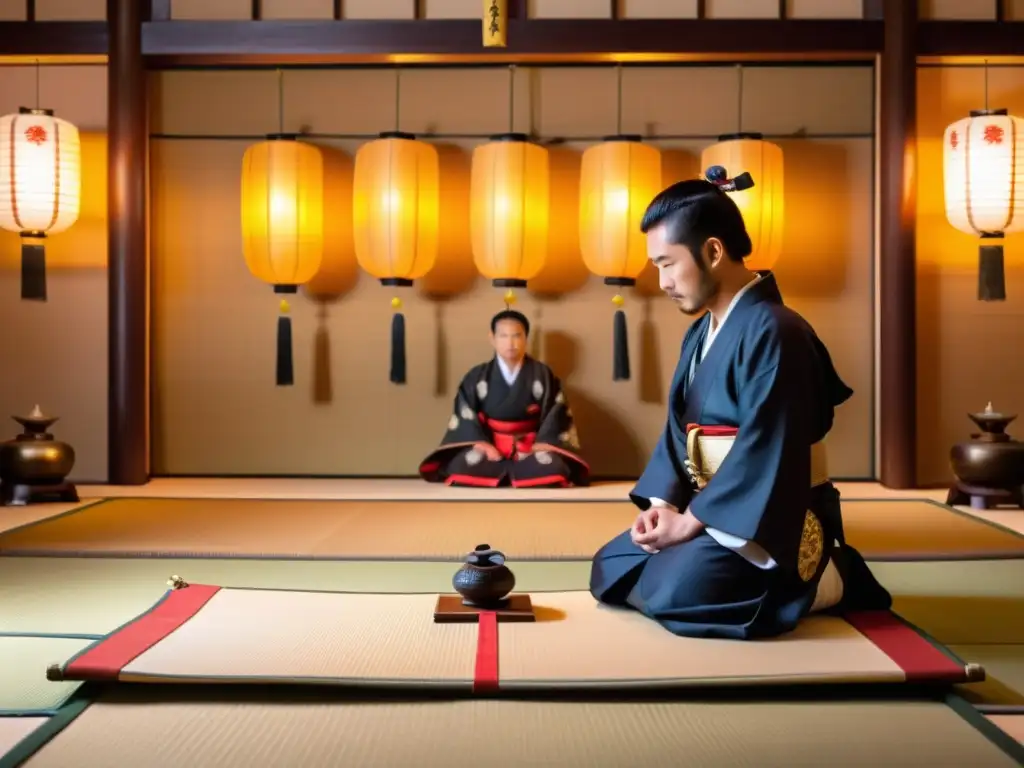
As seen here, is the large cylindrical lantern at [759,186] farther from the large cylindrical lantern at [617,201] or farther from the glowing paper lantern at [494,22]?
the glowing paper lantern at [494,22]

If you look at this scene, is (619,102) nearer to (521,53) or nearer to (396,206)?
(521,53)

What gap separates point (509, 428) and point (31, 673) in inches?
160

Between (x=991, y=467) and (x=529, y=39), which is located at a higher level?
(x=529, y=39)

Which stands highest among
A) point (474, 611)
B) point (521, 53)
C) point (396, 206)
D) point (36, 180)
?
point (521, 53)

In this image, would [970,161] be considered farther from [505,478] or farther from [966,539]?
[505,478]

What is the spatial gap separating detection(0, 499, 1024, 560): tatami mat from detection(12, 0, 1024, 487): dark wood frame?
0.93 meters

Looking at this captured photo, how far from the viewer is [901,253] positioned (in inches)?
247

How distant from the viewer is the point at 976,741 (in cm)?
219

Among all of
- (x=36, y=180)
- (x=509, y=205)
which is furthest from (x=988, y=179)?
(x=36, y=180)

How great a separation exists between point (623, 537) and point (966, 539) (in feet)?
6.39

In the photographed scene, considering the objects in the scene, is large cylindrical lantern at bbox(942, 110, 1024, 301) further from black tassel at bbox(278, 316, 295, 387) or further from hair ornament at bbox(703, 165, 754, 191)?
black tassel at bbox(278, 316, 295, 387)

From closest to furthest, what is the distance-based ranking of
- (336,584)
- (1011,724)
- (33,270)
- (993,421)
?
(1011,724), (336,584), (993,421), (33,270)

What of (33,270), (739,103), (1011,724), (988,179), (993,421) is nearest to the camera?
(1011,724)

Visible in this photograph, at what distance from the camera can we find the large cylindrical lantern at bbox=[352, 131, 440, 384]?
6320 millimetres
